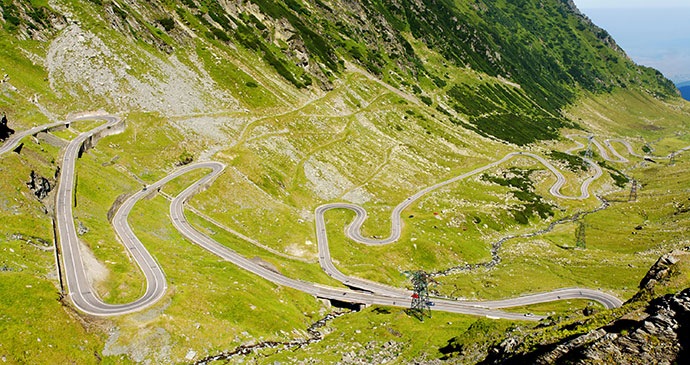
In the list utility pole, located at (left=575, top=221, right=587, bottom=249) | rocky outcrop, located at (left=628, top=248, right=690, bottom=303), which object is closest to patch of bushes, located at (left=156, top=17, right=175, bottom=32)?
rocky outcrop, located at (left=628, top=248, right=690, bottom=303)

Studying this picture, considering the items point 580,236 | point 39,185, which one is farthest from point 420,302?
point 580,236

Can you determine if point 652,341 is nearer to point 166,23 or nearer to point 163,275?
point 163,275

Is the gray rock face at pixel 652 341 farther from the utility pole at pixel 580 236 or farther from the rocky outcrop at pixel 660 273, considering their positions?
the utility pole at pixel 580 236

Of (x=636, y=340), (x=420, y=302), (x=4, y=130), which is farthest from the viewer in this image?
(x=4, y=130)

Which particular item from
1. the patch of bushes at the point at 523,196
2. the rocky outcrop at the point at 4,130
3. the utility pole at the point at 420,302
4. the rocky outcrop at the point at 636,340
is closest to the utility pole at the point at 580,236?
the patch of bushes at the point at 523,196

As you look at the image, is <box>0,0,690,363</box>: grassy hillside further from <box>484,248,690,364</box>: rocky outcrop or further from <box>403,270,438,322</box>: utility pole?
<box>484,248,690,364</box>: rocky outcrop

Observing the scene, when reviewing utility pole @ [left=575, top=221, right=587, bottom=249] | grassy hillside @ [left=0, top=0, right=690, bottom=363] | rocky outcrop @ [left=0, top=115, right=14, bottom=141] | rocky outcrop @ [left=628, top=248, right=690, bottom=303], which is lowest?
rocky outcrop @ [left=0, top=115, right=14, bottom=141]
